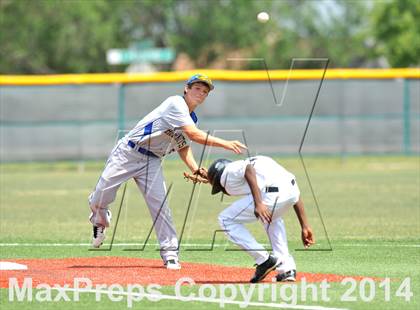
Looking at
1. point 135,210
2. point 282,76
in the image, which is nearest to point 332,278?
point 135,210

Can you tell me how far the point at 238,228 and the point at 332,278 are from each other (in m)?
1.13

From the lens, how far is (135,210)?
20.6 metres

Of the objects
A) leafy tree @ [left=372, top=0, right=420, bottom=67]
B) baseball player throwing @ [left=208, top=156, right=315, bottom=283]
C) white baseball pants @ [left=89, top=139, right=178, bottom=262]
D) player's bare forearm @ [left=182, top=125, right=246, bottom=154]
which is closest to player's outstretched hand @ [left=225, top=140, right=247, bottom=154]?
player's bare forearm @ [left=182, top=125, right=246, bottom=154]

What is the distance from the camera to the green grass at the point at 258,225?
11156 millimetres

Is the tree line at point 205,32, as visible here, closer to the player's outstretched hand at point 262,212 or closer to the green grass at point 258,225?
the green grass at point 258,225

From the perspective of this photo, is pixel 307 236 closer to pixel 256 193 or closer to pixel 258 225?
pixel 256 193

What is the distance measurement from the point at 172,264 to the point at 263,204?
2048 mm

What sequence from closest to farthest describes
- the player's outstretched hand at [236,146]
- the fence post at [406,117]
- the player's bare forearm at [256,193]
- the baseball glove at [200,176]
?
the player's bare forearm at [256,193] < the player's outstretched hand at [236,146] < the baseball glove at [200,176] < the fence post at [406,117]

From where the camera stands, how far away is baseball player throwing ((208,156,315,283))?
10.0 meters

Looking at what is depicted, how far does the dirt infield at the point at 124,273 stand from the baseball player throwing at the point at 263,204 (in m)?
0.39

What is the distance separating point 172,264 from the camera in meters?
11.5

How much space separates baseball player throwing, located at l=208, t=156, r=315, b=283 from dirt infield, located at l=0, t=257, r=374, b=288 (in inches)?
15.5

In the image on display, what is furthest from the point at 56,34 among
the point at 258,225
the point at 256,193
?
the point at 256,193

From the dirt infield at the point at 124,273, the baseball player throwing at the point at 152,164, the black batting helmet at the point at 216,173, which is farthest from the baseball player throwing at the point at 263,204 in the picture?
the baseball player throwing at the point at 152,164
